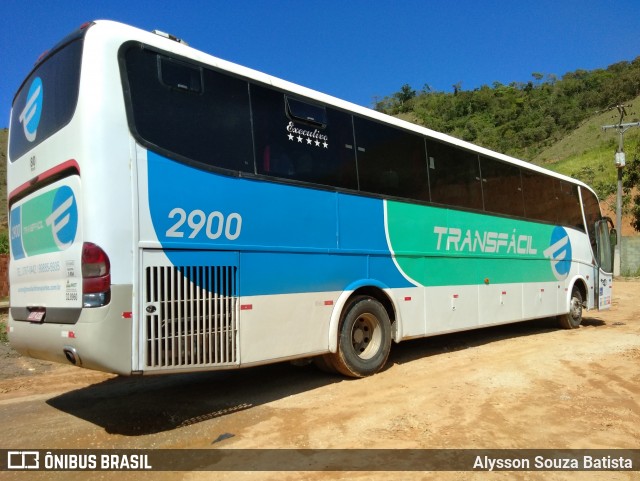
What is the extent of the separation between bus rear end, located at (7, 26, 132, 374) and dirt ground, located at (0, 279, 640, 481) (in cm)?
85

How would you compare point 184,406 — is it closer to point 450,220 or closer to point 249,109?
point 249,109

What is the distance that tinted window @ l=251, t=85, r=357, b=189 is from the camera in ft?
18.3

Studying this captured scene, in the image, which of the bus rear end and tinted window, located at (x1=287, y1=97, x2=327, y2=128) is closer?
the bus rear end

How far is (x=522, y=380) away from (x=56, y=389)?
5982 mm

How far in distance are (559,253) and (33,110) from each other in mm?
10503

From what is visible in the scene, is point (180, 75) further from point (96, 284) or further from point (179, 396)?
point (179, 396)

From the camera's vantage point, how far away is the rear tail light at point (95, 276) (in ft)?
14.0

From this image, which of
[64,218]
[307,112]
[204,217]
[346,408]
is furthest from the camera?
[307,112]

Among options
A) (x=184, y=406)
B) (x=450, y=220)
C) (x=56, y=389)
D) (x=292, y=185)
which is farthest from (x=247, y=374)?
(x=450, y=220)

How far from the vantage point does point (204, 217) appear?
4879 millimetres

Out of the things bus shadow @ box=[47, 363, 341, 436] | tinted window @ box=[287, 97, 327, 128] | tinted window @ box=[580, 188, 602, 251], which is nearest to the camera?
bus shadow @ box=[47, 363, 341, 436]

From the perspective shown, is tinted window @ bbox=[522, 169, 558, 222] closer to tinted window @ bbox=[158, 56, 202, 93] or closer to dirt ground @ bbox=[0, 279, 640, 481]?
dirt ground @ bbox=[0, 279, 640, 481]

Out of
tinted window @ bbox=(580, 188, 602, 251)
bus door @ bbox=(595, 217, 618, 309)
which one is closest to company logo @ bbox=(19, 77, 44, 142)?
tinted window @ bbox=(580, 188, 602, 251)

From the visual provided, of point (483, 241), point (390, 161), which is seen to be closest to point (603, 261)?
point (483, 241)
